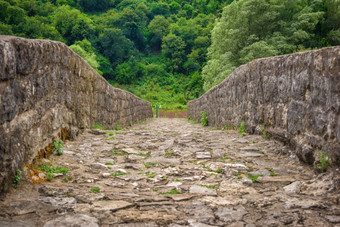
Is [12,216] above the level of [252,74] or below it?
below

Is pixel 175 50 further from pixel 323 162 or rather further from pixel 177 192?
pixel 177 192

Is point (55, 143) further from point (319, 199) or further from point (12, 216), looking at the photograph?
point (319, 199)

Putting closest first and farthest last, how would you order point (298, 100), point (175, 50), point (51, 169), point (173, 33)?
1. point (51, 169)
2. point (298, 100)
3. point (175, 50)
4. point (173, 33)

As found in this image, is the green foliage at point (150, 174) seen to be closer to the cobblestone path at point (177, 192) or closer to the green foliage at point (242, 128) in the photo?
the cobblestone path at point (177, 192)

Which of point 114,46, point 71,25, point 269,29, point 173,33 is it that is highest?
point 173,33

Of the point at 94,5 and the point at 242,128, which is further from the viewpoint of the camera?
the point at 94,5

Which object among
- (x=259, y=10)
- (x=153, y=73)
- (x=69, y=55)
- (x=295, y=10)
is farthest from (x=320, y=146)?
(x=153, y=73)

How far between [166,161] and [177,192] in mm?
1239

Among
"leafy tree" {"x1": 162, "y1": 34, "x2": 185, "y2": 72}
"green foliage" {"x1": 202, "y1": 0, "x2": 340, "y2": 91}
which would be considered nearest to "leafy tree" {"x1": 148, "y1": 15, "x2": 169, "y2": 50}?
"leafy tree" {"x1": 162, "y1": 34, "x2": 185, "y2": 72}

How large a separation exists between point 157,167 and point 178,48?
188 ft

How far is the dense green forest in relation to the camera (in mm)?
20703

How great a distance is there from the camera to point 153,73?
184 feet

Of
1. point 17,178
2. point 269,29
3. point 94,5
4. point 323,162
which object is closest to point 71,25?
point 94,5

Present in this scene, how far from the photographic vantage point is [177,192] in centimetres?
239
